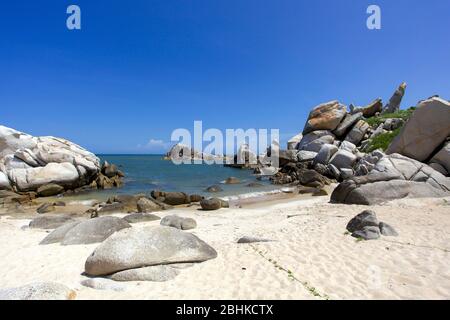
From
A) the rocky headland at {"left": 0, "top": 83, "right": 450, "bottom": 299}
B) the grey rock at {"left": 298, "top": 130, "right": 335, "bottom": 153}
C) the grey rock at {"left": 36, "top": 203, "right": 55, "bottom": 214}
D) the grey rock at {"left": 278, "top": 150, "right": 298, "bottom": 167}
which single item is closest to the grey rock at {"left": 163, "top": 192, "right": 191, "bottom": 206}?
the rocky headland at {"left": 0, "top": 83, "right": 450, "bottom": 299}

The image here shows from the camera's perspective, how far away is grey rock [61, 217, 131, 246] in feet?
32.7

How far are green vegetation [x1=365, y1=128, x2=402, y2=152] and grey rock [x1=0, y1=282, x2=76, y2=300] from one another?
34.7 m

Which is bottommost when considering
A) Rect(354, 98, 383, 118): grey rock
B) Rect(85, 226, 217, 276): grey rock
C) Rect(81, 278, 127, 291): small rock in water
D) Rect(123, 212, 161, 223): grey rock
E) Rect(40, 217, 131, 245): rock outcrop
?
Rect(123, 212, 161, 223): grey rock

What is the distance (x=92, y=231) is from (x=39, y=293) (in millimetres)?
5207

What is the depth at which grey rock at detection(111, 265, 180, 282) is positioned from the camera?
21.6 ft

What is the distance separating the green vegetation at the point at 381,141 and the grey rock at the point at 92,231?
31.3m

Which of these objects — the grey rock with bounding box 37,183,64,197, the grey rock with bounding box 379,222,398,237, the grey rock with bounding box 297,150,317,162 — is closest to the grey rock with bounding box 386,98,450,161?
the grey rock with bounding box 379,222,398,237

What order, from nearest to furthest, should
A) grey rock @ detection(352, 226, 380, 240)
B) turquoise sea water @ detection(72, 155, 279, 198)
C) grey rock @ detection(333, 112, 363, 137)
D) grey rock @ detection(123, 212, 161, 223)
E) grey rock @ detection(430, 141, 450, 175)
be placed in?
1. grey rock @ detection(352, 226, 380, 240)
2. grey rock @ detection(123, 212, 161, 223)
3. grey rock @ detection(430, 141, 450, 175)
4. turquoise sea water @ detection(72, 155, 279, 198)
5. grey rock @ detection(333, 112, 363, 137)

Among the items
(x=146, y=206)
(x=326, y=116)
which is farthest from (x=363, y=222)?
(x=326, y=116)

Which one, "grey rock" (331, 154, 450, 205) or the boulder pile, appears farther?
the boulder pile

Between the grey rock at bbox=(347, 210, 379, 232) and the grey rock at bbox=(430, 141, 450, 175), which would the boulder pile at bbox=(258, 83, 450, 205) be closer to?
the grey rock at bbox=(430, 141, 450, 175)

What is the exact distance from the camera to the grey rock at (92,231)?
392 inches

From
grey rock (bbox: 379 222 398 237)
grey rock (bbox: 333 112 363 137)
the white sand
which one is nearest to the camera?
the white sand

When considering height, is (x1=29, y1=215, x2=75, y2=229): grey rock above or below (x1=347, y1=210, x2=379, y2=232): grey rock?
below
